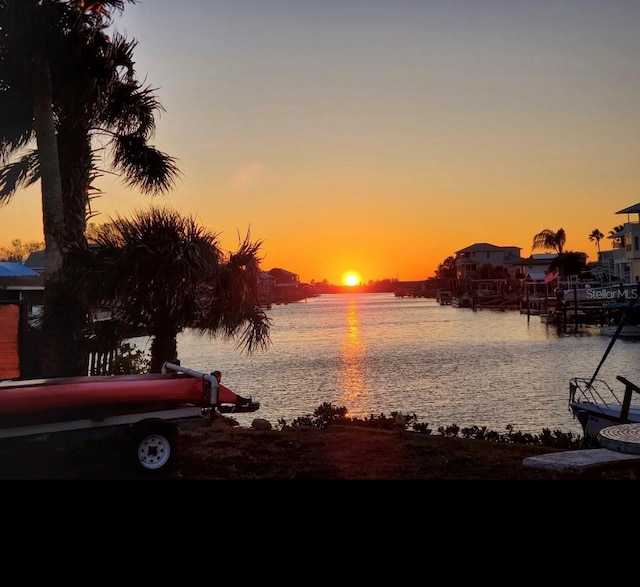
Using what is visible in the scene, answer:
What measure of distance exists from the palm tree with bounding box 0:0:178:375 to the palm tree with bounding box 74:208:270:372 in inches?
30.6

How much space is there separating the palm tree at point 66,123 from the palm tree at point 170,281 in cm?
78

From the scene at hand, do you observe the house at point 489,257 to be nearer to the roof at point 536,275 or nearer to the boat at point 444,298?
the roof at point 536,275

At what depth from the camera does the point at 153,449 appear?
26.4ft

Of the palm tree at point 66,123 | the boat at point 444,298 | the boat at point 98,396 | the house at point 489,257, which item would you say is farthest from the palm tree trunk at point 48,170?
the boat at point 444,298

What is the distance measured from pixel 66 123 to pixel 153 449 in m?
6.78

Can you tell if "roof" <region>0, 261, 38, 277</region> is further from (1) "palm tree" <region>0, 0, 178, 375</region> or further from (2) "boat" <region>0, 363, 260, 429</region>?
(2) "boat" <region>0, 363, 260, 429</region>

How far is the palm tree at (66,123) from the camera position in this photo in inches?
436

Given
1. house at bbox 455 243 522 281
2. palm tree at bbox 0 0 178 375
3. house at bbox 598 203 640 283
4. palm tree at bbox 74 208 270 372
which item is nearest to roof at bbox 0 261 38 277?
palm tree at bbox 0 0 178 375

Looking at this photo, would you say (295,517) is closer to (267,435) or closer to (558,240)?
(267,435)

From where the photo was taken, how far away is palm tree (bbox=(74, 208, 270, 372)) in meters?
10.5

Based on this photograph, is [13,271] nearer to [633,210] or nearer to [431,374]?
[633,210]

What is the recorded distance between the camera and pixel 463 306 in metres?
Answer: 130

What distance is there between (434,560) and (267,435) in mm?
6157

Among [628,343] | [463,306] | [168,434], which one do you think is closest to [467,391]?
[168,434]
